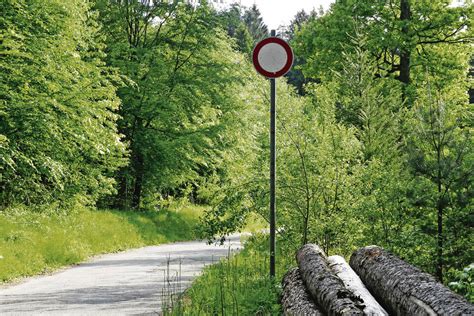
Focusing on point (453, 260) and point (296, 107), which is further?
point (296, 107)

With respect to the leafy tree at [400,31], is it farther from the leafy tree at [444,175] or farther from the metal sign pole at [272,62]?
the metal sign pole at [272,62]

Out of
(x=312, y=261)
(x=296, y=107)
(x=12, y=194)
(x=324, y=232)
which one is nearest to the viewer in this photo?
(x=312, y=261)

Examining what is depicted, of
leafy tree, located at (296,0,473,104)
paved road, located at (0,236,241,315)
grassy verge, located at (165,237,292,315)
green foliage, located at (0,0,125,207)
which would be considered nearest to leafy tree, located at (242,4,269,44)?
leafy tree, located at (296,0,473,104)

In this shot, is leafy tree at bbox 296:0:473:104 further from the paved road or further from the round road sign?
the round road sign

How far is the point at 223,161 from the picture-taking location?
89.8ft

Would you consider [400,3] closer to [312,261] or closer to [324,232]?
[324,232]

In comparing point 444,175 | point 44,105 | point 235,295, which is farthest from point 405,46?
point 235,295

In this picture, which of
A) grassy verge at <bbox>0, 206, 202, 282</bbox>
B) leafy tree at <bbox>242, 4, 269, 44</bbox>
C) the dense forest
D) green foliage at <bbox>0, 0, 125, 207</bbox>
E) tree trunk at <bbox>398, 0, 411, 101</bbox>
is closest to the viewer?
the dense forest

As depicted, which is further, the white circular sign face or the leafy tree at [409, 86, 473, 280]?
the white circular sign face

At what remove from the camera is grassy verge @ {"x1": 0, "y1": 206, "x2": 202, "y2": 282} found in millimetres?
14398

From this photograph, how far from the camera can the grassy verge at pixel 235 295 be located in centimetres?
843

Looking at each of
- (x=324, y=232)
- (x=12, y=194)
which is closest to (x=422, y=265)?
(x=324, y=232)

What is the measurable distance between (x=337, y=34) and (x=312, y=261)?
19975mm

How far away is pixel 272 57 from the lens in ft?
32.1
